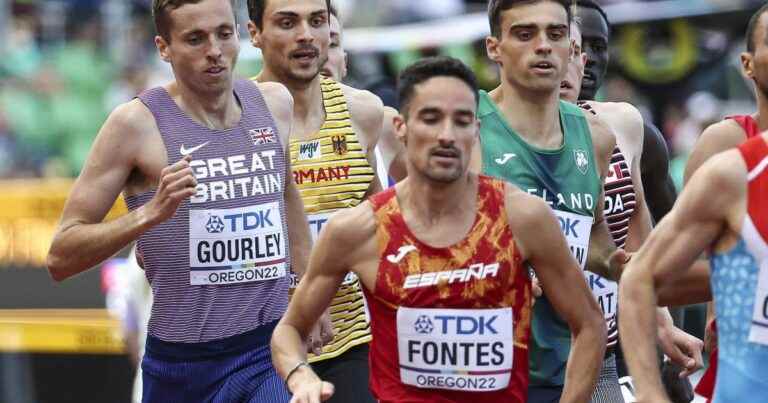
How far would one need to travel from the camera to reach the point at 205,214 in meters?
6.24

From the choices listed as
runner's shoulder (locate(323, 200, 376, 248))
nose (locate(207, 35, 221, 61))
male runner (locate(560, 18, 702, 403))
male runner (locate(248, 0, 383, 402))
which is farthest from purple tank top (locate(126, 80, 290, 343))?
male runner (locate(560, 18, 702, 403))

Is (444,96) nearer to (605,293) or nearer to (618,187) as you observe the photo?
(605,293)

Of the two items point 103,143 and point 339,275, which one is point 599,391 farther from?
point 103,143

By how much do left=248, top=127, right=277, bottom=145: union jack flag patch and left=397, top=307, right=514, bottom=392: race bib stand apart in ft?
4.47

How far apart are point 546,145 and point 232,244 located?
1.24 metres

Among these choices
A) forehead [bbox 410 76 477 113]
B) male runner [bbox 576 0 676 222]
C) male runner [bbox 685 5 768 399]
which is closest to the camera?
forehead [bbox 410 76 477 113]

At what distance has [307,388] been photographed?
527 centimetres

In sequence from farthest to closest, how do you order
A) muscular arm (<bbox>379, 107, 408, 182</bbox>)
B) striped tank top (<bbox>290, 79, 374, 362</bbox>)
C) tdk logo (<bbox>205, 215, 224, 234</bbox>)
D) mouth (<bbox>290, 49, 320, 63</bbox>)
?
muscular arm (<bbox>379, 107, 408, 182</bbox>) < mouth (<bbox>290, 49, 320, 63</bbox>) < striped tank top (<bbox>290, 79, 374, 362</bbox>) < tdk logo (<bbox>205, 215, 224, 234</bbox>)

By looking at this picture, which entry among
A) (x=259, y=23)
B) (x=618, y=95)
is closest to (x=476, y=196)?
(x=259, y=23)

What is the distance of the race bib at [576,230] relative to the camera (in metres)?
6.29

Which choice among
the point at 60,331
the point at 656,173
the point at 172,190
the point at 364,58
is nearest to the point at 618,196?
the point at 656,173

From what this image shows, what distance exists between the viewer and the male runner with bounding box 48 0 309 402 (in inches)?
244

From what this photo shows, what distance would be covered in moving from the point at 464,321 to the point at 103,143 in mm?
1644

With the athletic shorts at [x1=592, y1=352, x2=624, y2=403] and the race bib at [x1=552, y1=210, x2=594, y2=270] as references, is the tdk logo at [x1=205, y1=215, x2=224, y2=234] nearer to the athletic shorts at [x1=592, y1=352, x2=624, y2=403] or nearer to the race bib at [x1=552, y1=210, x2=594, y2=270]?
the race bib at [x1=552, y1=210, x2=594, y2=270]
